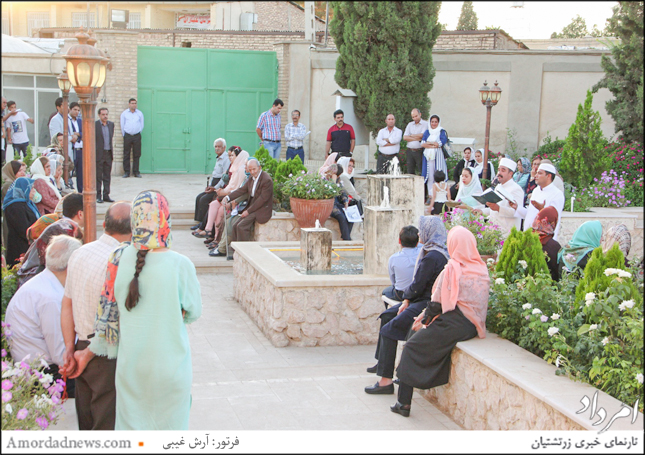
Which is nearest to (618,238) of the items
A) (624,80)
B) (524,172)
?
(524,172)

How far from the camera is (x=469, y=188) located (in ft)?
34.3

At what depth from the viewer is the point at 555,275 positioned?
678 centimetres

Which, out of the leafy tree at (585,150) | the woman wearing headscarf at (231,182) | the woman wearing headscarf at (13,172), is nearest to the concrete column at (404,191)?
the woman wearing headscarf at (231,182)

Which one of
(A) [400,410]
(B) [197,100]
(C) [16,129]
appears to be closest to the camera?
(A) [400,410]

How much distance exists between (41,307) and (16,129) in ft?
35.3

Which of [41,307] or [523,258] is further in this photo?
[523,258]

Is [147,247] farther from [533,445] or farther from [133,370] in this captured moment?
[533,445]

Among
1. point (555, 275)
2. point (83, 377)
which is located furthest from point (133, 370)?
point (555, 275)

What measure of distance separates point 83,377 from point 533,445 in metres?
2.48

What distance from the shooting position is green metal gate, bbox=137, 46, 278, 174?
1741 centimetres

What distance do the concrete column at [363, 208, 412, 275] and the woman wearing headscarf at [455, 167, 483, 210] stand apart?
2.99 metres

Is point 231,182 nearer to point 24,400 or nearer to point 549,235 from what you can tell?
point 549,235

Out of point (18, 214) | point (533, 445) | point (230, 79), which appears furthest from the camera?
point (230, 79)

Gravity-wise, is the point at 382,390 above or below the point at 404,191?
below
